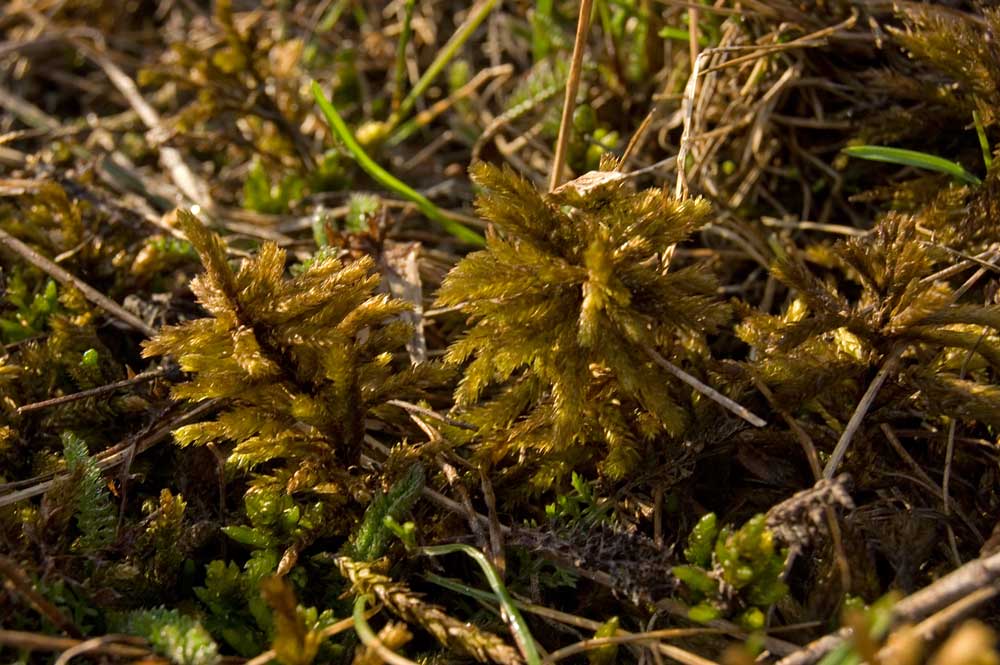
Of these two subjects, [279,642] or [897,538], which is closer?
[279,642]

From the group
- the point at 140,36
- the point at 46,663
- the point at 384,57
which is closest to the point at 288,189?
the point at 384,57

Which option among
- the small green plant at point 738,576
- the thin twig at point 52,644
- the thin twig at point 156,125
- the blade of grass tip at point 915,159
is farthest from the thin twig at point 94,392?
the blade of grass tip at point 915,159

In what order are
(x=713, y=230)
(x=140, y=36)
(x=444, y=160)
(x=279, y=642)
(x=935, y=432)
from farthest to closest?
(x=140, y=36) < (x=444, y=160) < (x=713, y=230) < (x=935, y=432) < (x=279, y=642)

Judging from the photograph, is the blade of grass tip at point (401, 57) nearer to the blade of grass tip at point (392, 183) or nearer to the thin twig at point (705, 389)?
the blade of grass tip at point (392, 183)

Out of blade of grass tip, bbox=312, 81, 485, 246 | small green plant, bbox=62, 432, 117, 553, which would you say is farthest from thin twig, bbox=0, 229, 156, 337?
blade of grass tip, bbox=312, 81, 485, 246

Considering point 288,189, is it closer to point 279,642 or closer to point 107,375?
point 107,375

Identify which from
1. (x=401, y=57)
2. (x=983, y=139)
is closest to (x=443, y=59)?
(x=401, y=57)

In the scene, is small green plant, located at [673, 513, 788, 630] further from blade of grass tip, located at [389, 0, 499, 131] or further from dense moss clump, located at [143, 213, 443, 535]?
blade of grass tip, located at [389, 0, 499, 131]
